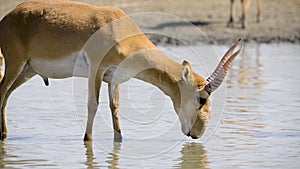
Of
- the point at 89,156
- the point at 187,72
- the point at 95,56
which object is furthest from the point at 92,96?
the point at 187,72

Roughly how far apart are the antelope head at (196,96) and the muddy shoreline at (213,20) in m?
12.7

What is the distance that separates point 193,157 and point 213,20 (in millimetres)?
16297

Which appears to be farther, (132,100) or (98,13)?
(132,100)

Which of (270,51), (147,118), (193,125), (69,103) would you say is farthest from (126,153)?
(270,51)

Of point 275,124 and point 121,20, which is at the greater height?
point 121,20

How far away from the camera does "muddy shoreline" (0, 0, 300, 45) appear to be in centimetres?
2416

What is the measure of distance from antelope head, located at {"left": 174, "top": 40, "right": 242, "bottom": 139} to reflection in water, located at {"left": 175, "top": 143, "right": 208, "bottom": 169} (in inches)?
7.4

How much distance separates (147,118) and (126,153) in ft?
7.90

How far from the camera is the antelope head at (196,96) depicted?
1010cm

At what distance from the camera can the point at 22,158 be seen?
389 inches

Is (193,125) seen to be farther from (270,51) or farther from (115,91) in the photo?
(270,51)

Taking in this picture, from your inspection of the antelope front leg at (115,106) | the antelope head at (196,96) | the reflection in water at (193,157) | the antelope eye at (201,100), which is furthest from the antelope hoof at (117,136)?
the antelope eye at (201,100)

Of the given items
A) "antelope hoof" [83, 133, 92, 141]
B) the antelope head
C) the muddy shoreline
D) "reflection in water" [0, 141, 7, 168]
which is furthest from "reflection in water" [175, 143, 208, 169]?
the muddy shoreline

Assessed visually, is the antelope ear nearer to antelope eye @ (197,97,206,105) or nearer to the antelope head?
the antelope head
